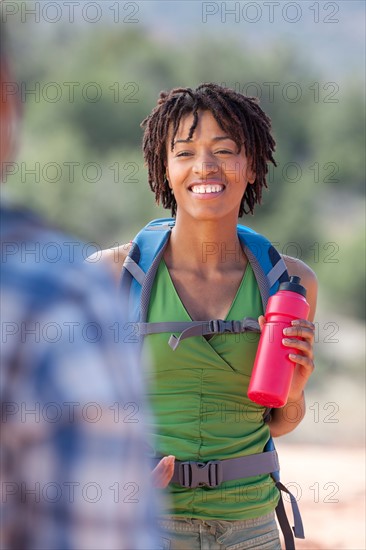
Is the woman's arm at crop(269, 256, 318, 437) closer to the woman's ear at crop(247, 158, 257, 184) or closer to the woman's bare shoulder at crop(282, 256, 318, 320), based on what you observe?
the woman's bare shoulder at crop(282, 256, 318, 320)

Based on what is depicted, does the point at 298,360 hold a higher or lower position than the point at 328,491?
higher

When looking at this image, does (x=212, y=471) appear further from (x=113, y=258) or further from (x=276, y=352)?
(x=113, y=258)

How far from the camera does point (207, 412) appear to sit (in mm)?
2770

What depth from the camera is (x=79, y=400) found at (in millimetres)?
896

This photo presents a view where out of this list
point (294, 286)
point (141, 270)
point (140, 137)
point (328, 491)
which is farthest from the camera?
point (140, 137)

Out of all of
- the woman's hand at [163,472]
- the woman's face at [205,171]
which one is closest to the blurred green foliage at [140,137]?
the woman's face at [205,171]

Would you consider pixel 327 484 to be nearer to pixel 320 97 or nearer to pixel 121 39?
pixel 320 97

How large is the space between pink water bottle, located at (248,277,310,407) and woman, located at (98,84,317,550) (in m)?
0.03

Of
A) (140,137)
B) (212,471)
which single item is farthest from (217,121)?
(140,137)

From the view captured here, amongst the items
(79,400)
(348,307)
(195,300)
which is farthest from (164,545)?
(348,307)

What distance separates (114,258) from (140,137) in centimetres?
1881

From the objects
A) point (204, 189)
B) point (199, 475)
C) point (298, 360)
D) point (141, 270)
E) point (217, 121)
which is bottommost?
point (199, 475)

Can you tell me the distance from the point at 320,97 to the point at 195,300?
21.7 metres

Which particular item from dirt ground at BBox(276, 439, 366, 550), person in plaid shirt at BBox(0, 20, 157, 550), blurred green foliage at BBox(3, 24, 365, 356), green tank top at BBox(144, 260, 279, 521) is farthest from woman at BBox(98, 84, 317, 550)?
blurred green foliage at BBox(3, 24, 365, 356)
